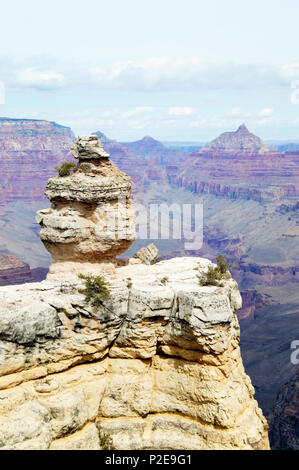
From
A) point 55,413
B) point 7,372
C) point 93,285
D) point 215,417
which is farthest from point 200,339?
point 7,372

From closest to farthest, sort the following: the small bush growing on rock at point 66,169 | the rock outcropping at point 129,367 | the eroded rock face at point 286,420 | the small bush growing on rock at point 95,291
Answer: the rock outcropping at point 129,367
the small bush growing on rock at point 95,291
the small bush growing on rock at point 66,169
the eroded rock face at point 286,420

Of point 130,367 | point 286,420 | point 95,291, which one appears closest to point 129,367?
point 130,367

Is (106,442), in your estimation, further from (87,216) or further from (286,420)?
(286,420)

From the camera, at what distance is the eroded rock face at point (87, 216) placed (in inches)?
1014

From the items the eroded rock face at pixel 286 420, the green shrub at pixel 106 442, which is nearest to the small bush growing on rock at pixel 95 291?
the green shrub at pixel 106 442

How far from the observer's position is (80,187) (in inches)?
1009

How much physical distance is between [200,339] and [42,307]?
7336 millimetres

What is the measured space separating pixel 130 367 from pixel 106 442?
3508 millimetres

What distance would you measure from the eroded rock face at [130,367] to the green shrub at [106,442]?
198mm

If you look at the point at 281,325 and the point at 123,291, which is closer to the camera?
the point at 123,291

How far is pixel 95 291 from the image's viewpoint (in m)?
23.7

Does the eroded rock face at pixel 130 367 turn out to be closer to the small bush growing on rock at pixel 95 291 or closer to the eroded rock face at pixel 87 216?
the small bush growing on rock at pixel 95 291

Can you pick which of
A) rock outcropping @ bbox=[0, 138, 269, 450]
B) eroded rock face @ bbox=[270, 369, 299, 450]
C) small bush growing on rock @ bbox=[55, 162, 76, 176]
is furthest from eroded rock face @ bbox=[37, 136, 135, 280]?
eroded rock face @ bbox=[270, 369, 299, 450]
